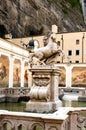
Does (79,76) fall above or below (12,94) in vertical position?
above

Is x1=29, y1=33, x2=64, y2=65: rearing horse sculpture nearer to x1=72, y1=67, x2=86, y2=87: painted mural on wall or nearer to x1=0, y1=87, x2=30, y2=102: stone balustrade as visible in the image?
x1=0, y1=87, x2=30, y2=102: stone balustrade

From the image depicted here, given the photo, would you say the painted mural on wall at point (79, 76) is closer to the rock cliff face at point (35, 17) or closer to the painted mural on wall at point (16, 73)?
the painted mural on wall at point (16, 73)

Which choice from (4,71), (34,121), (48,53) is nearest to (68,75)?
(4,71)

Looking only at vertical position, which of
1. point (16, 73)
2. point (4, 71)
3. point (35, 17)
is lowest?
point (16, 73)

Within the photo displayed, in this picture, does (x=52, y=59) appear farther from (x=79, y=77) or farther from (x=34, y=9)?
(x=34, y=9)

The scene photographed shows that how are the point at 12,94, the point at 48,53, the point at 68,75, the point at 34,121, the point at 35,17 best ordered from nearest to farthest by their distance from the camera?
the point at 34,121 < the point at 48,53 < the point at 12,94 < the point at 68,75 < the point at 35,17

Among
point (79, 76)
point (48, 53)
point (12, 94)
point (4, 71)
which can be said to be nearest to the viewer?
point (48, 53)

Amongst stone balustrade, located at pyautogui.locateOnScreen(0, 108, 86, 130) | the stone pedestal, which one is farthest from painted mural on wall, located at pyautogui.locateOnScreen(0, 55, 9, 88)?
stone balustrade, located at pyautogui.locateOnScreen(0, 108, 86, 130)

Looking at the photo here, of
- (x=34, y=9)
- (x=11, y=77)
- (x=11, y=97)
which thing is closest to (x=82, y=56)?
(x=34, y=9)

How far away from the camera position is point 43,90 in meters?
8.71

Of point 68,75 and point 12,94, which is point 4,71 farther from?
point 68,75

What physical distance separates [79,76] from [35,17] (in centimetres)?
1836

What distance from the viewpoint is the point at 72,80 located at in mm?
43875

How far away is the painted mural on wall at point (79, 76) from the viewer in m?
43.1
